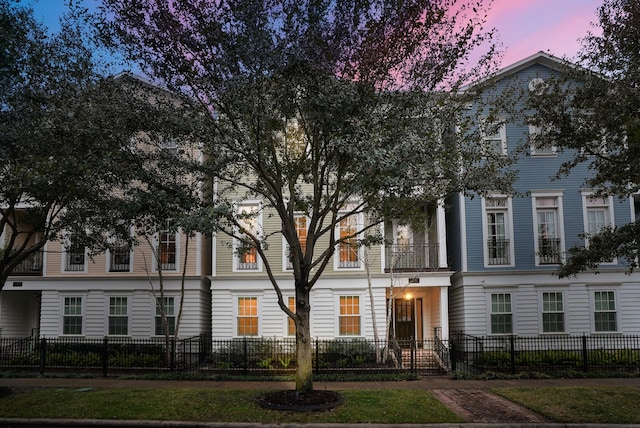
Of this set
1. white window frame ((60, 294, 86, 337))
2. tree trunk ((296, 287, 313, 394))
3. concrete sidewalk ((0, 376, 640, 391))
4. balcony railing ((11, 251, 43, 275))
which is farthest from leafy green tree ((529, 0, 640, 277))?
balcony railing ((11, 251, 43, 275))

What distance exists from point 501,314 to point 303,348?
1128 centimetres

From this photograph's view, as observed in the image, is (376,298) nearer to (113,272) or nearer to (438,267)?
(438,267)

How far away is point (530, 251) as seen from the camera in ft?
67.7

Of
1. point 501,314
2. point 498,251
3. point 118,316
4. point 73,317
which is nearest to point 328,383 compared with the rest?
point 501,314

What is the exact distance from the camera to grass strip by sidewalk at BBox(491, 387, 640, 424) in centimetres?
1049

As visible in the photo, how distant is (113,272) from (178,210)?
1210 centimetres

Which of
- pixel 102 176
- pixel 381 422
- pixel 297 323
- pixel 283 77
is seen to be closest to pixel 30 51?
pixel 102 176

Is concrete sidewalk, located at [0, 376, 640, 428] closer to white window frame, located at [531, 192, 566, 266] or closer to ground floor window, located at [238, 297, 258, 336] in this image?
ground floor window, located at [238, 297, 258, 336]

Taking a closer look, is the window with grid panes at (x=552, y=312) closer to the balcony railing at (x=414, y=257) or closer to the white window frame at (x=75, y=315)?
the balcony railing at (x=414, y=257)

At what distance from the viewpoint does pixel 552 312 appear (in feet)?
66.8

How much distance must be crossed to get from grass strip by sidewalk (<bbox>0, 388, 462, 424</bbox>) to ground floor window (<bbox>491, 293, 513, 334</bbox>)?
853 centimetres

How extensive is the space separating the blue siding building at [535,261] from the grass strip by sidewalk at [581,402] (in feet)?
22.7

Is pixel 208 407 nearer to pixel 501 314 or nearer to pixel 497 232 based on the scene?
pixel 501 314

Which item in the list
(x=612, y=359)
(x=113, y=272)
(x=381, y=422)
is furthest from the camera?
(x=113, y=272)
